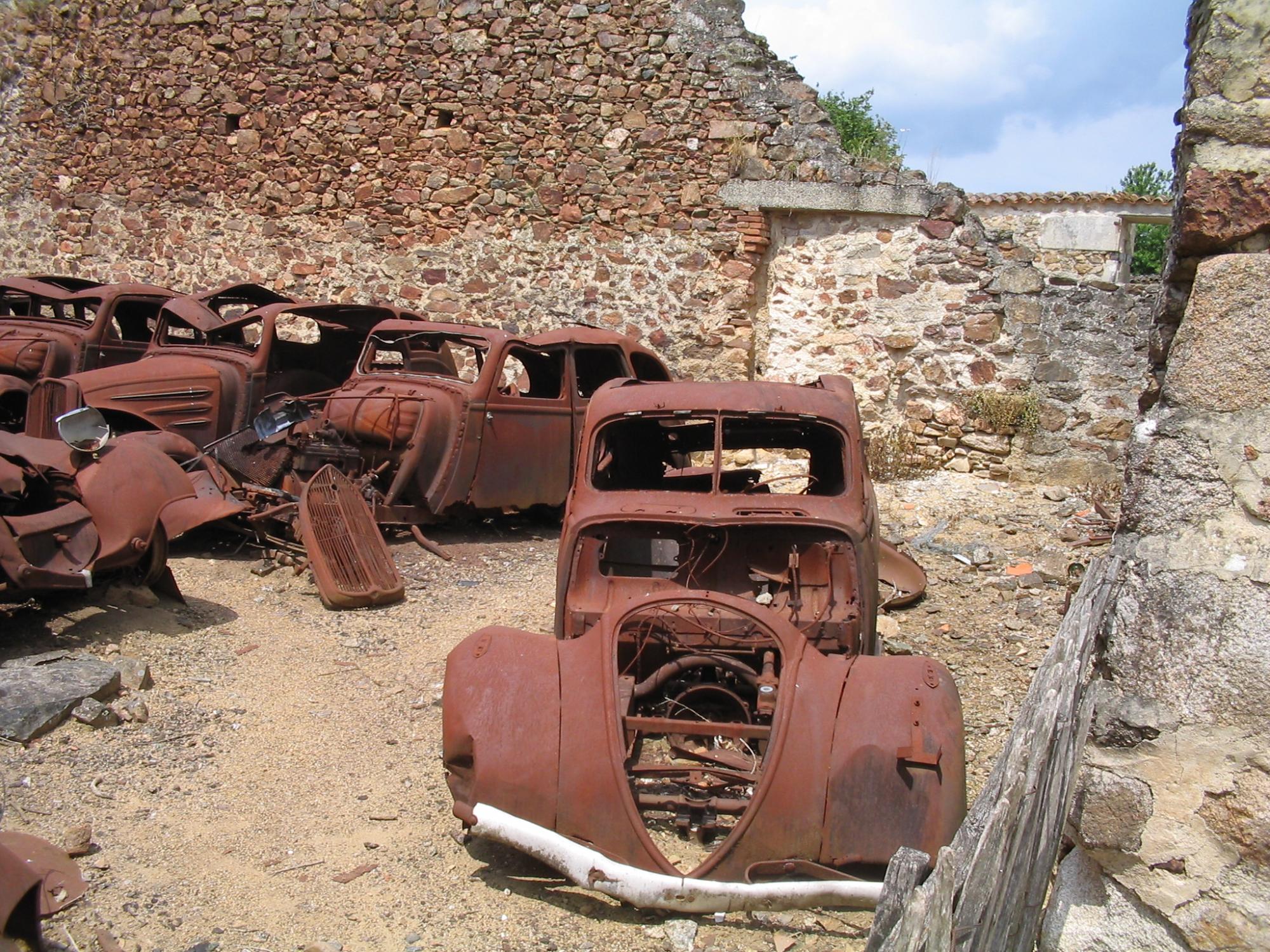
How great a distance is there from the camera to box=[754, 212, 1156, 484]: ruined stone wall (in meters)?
9.30

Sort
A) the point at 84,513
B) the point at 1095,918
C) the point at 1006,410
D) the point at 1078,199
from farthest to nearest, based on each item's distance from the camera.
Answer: the point at 1078,199, the point at 1006,410, the point at 84,513, the point at 1095,918

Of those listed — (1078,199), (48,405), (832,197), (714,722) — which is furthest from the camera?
(1078,199)

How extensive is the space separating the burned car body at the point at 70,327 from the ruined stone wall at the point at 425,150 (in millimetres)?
3024

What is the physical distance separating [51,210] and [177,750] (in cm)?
1173

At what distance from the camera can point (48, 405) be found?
7273 mm

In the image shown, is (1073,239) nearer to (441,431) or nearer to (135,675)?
(441,431)

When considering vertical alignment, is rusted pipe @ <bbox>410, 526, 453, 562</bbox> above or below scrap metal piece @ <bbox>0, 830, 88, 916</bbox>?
above

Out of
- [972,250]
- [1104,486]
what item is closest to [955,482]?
[1104,486]

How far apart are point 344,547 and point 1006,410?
19.6 feet

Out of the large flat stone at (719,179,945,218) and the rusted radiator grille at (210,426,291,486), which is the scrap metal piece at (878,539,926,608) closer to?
the rusted radiator grille at (210,426,291,486)

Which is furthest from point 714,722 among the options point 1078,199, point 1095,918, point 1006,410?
point 1078,199

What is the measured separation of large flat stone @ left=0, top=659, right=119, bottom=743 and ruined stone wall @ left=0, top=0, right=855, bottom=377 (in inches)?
279

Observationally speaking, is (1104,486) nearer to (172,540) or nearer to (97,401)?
(172,540)

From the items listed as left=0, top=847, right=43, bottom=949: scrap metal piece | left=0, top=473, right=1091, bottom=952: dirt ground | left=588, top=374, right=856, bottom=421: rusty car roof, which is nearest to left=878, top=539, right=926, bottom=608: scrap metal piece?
left=0, top=473, right=1091, bottom=952: dirt ground
